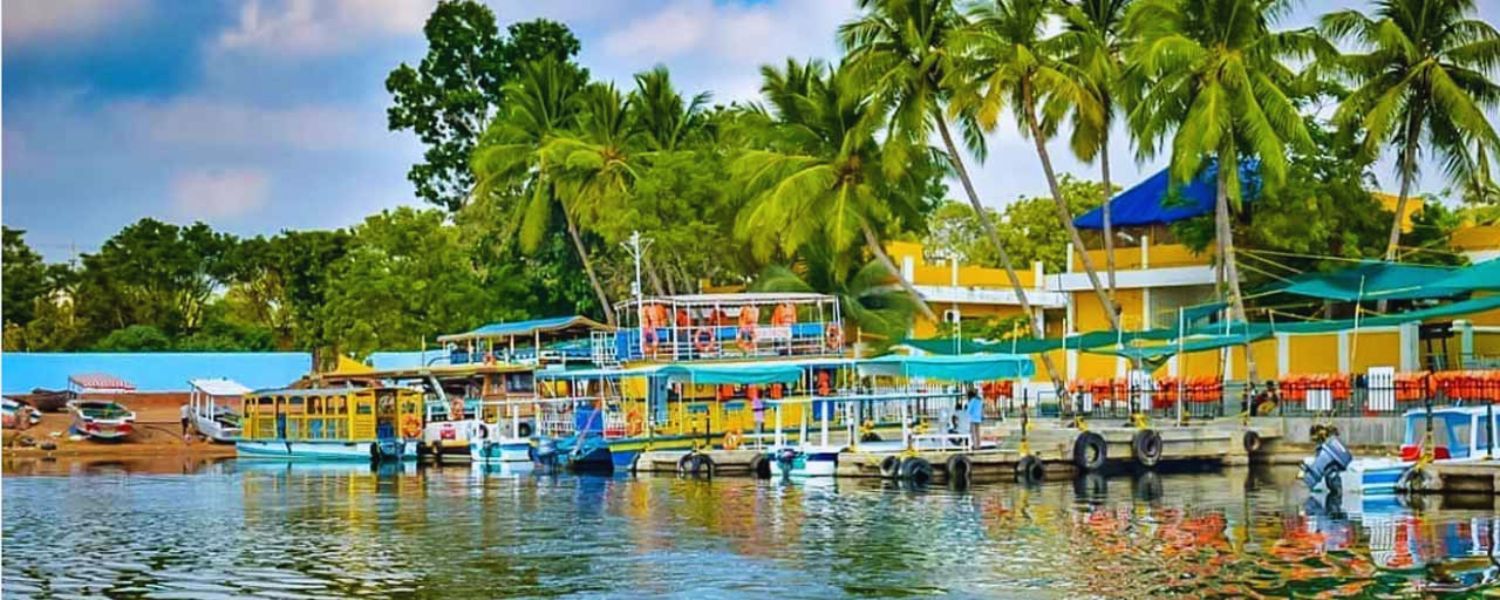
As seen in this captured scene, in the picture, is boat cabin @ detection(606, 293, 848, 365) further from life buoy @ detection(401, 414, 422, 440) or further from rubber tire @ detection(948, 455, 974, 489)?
rubber tire @ detection(948, 455, 974, 489)

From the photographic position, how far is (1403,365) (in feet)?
125

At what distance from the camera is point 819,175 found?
1681 inches

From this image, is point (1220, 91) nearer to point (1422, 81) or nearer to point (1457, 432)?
point (1422, 81)

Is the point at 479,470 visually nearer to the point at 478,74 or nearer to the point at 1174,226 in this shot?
the point at 1174,226

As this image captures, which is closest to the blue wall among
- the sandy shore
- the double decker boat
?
the sandy shore

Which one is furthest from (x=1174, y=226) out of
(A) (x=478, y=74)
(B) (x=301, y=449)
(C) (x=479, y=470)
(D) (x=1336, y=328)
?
(A) (x=478, y=74)

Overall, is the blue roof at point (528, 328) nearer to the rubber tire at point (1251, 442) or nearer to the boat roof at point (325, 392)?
the boat roof at point (325, 392)

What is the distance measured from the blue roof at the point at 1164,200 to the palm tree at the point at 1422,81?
11.5 ft

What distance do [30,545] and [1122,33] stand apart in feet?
85.9

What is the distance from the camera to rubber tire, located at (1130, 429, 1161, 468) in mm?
32125

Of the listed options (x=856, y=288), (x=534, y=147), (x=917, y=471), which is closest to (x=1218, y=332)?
(x=917, y=471)

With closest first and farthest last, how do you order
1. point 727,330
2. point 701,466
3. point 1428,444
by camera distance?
point 1428,444
point 701,466
point 727,330

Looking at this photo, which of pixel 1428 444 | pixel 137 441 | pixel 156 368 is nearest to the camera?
pixel 1428 444

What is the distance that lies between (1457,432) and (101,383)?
38.8 meters
